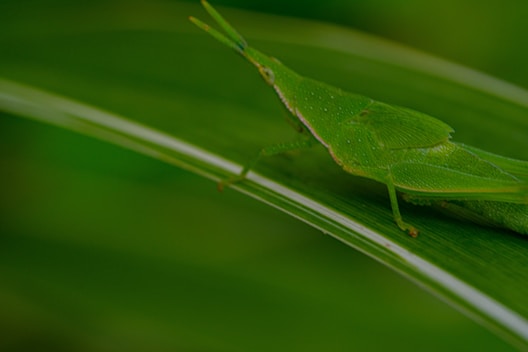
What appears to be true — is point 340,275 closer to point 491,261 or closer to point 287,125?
point 287,125

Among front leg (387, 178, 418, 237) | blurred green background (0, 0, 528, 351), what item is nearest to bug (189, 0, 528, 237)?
front leg (387, 178, 418, 237)

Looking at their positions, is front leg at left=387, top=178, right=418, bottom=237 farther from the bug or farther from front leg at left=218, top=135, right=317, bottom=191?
front leg at left=218, top=135, right=317, bottom=191

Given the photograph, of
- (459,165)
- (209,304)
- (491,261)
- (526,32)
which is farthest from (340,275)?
(526,32)

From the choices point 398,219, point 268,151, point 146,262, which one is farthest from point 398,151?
point 146,262

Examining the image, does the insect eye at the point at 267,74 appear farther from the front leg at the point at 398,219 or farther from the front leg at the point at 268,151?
the front leg at the point at 398,219

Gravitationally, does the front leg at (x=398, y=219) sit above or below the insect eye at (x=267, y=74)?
below

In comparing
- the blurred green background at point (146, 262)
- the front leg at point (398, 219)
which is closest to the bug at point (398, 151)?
the front leg at point (398, 219)
